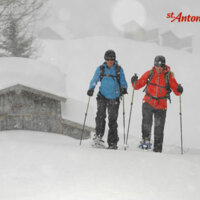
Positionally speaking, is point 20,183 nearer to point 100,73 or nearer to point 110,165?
point 110,165

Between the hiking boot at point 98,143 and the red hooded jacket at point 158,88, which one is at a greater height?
the red hooded jacket at point 158,88

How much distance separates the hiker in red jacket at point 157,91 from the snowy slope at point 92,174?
3.82ft

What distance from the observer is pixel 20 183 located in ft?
12.3

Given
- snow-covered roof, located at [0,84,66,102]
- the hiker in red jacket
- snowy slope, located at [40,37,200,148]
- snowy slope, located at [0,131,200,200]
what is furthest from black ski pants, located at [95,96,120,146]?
snowy slope, located at [40,37,200,148]

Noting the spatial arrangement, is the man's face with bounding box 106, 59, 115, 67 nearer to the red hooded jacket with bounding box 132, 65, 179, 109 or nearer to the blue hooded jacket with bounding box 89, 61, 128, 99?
the blue hooded jacket with bounding box 89, 61, 128, 99

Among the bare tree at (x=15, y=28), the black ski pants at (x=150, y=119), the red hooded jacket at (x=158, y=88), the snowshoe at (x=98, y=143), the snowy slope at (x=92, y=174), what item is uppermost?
the bare tree at (x=15, y=28)

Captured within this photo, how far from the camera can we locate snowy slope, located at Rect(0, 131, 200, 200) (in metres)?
3.52

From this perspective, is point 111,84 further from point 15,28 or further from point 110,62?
point 15,28

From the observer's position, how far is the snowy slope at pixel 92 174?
352cm

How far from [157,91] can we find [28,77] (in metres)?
6.90

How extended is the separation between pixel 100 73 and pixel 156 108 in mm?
1525

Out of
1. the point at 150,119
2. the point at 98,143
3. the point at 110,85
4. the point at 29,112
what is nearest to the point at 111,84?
the point at 110,85

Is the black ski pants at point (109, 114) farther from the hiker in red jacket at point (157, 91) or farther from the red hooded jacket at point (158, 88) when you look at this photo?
the red hooded jacket at point (158, 88)

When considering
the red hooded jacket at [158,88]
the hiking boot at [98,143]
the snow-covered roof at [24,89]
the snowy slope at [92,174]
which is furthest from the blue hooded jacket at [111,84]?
the snow-covered roof at [24,89]
